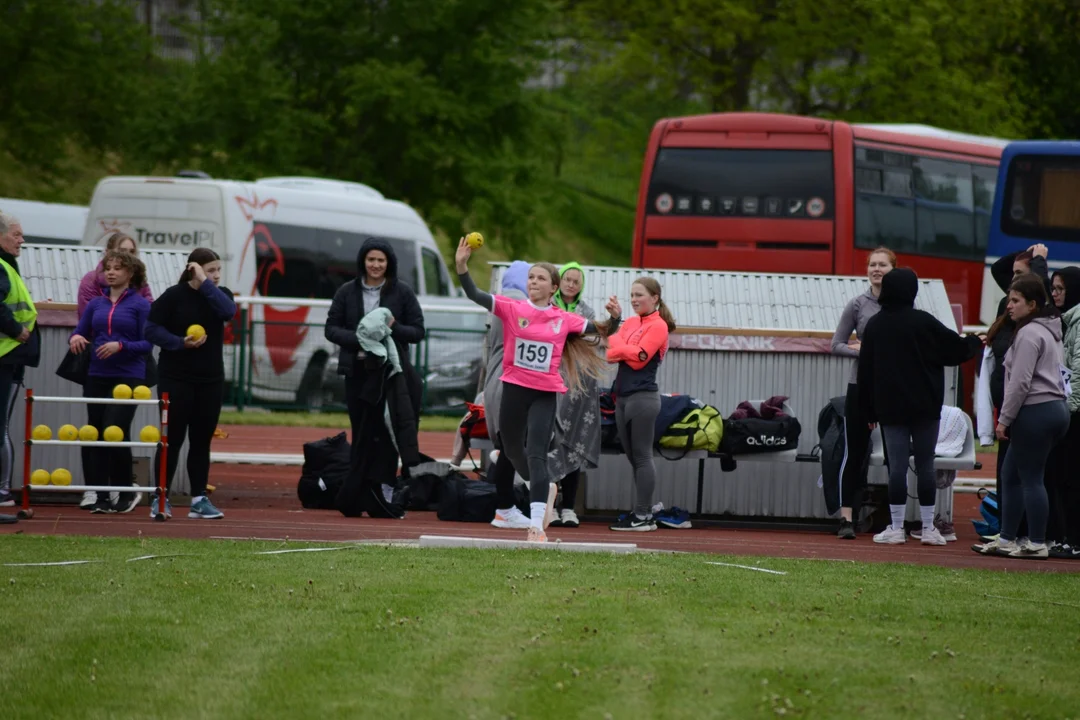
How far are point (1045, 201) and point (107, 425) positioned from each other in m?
16.9

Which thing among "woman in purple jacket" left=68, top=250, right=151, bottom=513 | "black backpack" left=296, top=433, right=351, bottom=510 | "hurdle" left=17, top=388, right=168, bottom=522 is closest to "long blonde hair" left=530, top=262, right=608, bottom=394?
"black backpack" left=296, top=433, right=351, bottom=510

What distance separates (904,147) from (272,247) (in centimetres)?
993

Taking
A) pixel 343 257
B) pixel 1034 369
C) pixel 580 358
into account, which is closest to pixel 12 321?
pixel 580 358

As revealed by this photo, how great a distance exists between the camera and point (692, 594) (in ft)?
26.0

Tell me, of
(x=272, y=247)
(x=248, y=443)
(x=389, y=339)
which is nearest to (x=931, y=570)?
(x=389, y=339)

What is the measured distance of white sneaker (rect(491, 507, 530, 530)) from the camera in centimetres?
1123

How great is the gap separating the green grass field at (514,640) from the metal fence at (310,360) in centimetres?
1256

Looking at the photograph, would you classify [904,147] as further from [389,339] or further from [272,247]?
[389,339]

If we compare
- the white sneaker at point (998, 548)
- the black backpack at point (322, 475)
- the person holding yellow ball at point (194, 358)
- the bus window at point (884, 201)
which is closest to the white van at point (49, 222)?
the bus window at point (884, 201)

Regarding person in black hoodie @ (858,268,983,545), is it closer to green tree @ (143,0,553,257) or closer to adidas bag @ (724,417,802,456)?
adidas bag @ (724,417,802,456)

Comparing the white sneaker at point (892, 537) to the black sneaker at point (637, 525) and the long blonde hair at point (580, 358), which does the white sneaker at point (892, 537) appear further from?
the long blonde hair at point (580, 358)

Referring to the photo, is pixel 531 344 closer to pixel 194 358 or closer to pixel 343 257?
pixel 194 358

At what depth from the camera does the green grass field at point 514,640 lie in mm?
5934

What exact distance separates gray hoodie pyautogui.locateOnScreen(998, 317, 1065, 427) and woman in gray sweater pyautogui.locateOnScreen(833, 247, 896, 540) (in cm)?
118
